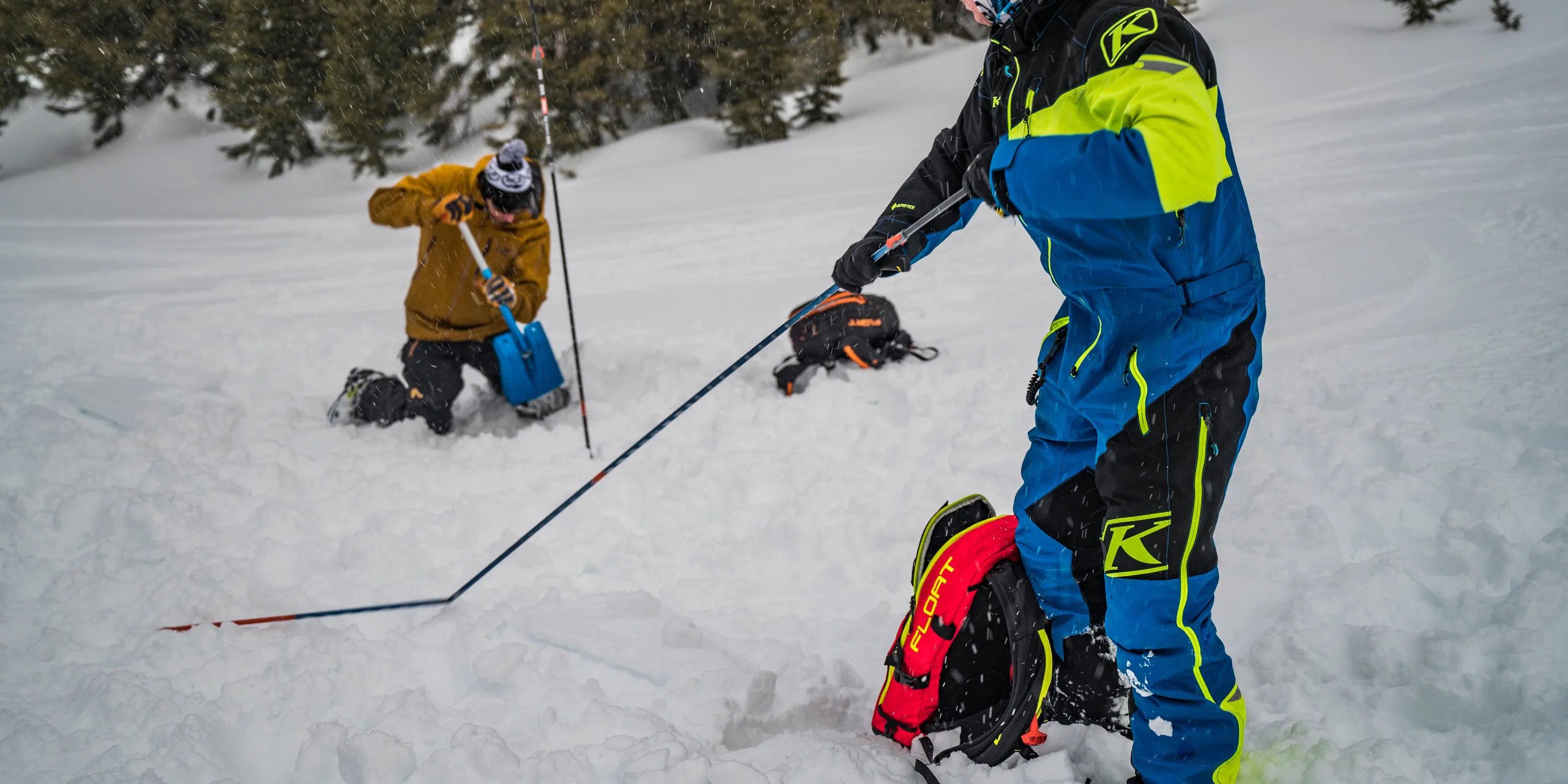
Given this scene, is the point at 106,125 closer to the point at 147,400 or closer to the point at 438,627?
the point at 147,400

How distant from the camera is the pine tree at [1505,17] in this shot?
14094mm

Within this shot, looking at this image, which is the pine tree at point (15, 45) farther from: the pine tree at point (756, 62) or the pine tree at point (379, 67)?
the pine tree at point (756, 62)

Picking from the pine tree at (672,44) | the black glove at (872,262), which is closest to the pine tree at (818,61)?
the pine tree at (672,44)

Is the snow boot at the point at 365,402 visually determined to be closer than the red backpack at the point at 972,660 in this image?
No

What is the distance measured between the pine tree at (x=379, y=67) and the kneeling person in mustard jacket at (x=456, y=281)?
14.2 metres

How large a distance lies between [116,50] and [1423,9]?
27433 mm

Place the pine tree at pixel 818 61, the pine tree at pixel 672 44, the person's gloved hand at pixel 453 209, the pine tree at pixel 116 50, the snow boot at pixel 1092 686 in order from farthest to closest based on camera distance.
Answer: the pine tree at pixel 116 50 → the pine tree at pixel 672 44 → the pine tree at pixel 818 61 → the person's gloved hand at pixel 453 209 → the snow boot at pixel 1092 686

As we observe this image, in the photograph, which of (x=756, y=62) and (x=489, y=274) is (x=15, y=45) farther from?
(x=489, y=274)

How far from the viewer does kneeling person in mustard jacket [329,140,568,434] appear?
16.4 ft

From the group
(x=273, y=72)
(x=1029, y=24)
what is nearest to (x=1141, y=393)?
(x=1029, y=24)

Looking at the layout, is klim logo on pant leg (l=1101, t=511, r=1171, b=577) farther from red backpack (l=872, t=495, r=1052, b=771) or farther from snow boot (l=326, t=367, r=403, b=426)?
snow boot (l=326, t=367, r=403, b=426)

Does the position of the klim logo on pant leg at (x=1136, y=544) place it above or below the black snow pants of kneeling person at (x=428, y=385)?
above

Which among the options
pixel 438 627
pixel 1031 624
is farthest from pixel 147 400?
pixel 1031 624

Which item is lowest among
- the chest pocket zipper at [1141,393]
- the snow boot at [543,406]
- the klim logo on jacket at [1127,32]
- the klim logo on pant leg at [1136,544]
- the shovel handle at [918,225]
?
the snow boot at [543,406]
